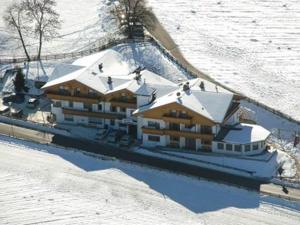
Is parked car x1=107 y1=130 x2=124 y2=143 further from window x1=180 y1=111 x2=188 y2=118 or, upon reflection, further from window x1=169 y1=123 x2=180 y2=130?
window x1=180 y1=111 x2=188 y2=118

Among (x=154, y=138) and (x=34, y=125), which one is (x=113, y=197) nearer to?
(x=154, y=138)

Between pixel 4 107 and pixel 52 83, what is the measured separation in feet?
24.3

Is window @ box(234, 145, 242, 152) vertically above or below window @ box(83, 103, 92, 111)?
below

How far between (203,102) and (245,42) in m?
33.6

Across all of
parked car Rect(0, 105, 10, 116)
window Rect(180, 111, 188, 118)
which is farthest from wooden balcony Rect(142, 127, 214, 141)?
parked car Rect(0, 105, 10, 116)

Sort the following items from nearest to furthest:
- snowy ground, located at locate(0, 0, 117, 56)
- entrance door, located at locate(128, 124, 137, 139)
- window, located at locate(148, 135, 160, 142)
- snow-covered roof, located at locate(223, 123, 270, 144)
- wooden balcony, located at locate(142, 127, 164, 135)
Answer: snow-covered roof, located at locate(223, 123, 270, 144) → wooden balcony, located at locate(142, 127, 164, 135) → window, located at locate(148, 135, 160, 142) → entrance door, located at locate(128, 124, 137, 139) → snowy ground, located at locate(0, 0, 117, 56)

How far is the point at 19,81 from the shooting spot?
80250 mm

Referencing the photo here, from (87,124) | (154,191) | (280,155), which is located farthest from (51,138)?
(280,155)

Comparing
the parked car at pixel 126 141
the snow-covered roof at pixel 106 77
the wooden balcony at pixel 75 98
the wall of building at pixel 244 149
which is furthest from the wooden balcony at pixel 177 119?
the wooden balcony at pixel 75 98

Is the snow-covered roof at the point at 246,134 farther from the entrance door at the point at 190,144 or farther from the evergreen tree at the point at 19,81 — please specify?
the evergreen tree at the point at 19,81

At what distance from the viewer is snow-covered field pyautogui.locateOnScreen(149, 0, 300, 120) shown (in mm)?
84250

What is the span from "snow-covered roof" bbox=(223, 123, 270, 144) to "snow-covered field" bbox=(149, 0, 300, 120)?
9583 mm

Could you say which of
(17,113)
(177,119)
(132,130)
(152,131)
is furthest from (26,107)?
(177,119)

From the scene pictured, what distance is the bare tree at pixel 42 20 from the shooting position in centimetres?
9244
